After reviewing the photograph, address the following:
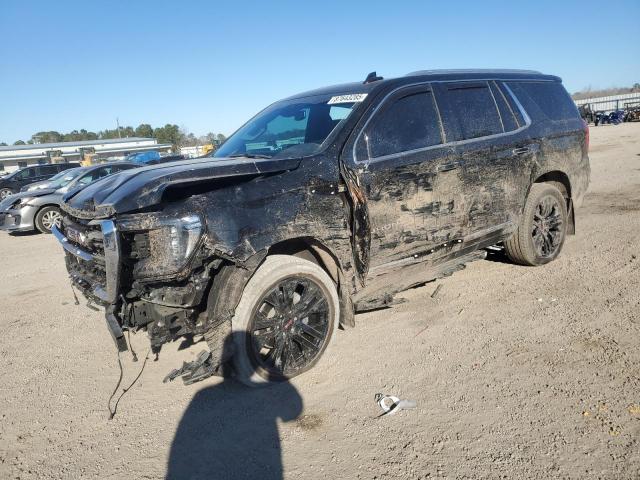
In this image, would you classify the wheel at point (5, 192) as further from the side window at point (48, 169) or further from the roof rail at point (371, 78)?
the roof rail at point (371, 78)

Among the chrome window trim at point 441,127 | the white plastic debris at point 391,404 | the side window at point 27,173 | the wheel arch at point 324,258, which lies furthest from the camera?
the side window at point 27,173

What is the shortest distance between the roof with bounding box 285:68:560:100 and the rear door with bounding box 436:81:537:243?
9 cm

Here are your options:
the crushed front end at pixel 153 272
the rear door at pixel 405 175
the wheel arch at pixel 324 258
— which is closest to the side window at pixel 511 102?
the rear door at pixel 405 175

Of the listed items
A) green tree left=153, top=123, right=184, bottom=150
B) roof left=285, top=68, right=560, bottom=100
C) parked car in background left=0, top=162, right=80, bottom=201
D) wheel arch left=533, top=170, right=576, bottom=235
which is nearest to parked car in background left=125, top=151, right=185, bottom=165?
roof left=285, top=68, right=560, bottom=100

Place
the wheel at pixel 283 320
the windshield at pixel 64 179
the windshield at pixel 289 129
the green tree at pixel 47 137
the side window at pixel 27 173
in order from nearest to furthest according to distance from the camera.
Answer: the wheel at pixel 283 320 < the windshield at pixel 289 129 < the windshield at pixel 64 179 < the side window at pixel 27 173 < the green tree at pixel 47 137

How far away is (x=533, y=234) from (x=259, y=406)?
368 centimetres

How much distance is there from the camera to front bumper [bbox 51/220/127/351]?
2816 mm

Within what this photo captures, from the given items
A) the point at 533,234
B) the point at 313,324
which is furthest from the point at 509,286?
the point at 313,324

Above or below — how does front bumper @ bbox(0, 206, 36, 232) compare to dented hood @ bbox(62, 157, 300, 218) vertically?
below

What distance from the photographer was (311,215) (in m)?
3.31

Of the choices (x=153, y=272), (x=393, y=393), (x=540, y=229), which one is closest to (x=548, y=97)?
(x=540, y=229)

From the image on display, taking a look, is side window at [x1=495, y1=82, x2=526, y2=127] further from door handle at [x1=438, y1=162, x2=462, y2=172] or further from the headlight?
the headlight

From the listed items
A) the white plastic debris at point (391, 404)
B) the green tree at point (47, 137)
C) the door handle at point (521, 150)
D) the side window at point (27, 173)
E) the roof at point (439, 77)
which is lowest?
the white plastic debris at point (391, 404)

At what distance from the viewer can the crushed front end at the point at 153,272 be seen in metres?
2.82
